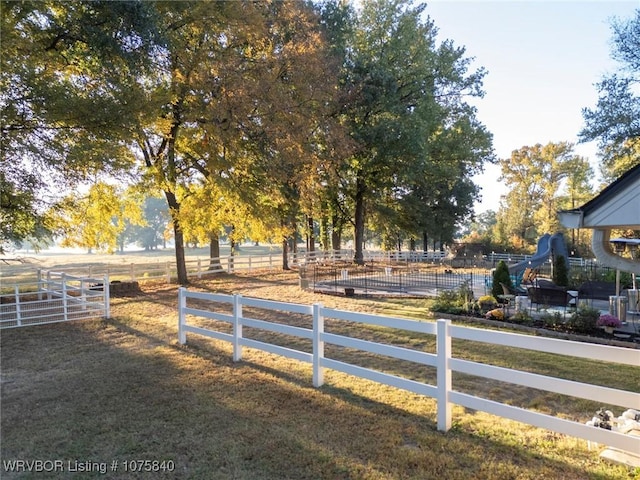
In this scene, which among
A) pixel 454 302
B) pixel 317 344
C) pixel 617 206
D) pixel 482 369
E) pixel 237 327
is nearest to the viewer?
pixel 482 369

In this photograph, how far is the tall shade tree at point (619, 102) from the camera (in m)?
16.7

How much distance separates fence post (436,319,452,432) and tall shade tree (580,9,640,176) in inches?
710

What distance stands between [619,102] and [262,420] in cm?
2021

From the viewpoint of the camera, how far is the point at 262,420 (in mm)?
4414

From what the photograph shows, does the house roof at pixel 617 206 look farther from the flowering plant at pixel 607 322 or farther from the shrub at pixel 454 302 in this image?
the shrub at pixel 454 302

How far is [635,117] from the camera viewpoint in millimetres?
16688

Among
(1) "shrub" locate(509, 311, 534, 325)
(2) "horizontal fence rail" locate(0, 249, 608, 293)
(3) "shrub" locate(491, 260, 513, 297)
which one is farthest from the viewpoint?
(2) "horizontal fence rail" locate(0, 249, 608, 293)

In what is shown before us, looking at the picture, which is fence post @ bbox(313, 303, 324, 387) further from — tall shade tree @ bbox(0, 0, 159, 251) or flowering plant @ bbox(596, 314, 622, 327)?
tall shade tree @ bbox(0, 0, 159, 251)

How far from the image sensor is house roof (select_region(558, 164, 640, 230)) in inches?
249

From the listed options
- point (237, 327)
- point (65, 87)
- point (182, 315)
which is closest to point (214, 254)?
point (65, 87)

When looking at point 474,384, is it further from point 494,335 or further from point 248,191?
point 248,191

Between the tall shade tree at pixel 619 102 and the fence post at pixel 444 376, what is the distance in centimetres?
1803

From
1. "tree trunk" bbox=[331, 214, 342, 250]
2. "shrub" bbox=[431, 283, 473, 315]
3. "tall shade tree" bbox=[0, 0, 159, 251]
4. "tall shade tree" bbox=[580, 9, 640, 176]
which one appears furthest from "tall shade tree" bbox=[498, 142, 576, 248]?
"tall shade tree" bbox=[0, 0, 159, 251]

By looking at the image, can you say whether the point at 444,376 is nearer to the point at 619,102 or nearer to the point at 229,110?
the point at 229,110
